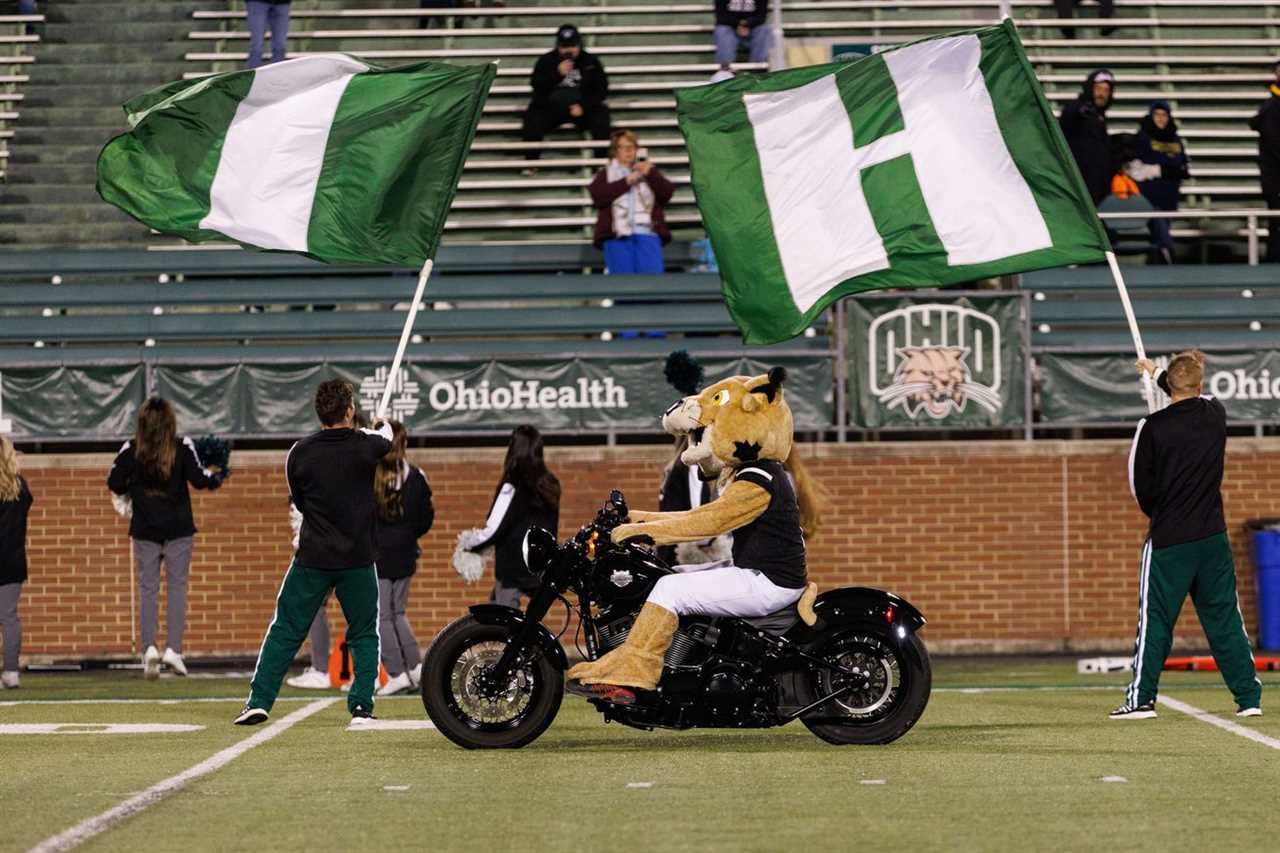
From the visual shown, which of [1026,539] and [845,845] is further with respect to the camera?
[1026,539]

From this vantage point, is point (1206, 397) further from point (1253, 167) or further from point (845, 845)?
point (1253, 167)

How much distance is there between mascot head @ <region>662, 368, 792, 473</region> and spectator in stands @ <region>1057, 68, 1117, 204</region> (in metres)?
10.6

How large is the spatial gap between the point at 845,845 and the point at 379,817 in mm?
1789

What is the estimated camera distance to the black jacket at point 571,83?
22078 mm

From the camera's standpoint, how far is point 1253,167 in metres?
22.8

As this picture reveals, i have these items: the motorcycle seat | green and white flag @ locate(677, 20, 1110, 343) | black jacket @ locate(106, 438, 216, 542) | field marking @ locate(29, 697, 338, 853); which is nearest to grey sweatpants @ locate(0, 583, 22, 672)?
black jacket @ locate(106, 438, 216, 542)

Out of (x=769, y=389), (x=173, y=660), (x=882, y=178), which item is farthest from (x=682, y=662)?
(x=173, y=660)

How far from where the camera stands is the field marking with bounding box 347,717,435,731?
11672mm

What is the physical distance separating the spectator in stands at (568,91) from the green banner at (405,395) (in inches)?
185

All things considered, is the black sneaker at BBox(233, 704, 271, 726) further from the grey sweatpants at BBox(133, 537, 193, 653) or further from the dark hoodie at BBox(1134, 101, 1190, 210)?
the dark hoodie at BBox(1134, 101, 1190, 210)

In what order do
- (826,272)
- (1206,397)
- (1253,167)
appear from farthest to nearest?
(1253,167) < (826,272) < (1206,397)

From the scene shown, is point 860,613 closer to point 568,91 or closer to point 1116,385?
point 1116,385

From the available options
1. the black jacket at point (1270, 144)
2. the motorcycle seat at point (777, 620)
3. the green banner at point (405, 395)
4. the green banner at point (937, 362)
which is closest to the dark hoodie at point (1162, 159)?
the black jacket at point (1270, 144)

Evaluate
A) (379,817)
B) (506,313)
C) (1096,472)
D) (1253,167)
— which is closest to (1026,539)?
(1096,472)
